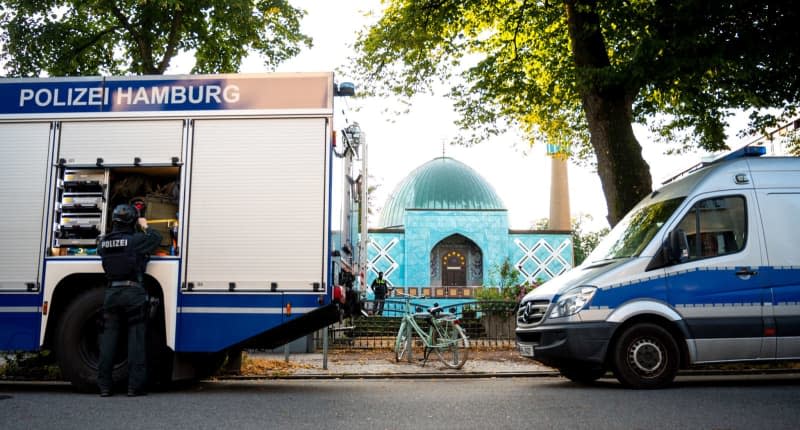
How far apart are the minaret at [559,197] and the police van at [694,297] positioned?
145 feet

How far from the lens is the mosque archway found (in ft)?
139

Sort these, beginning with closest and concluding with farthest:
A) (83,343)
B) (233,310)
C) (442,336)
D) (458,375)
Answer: (233,310) → (83,343) → (458,375) → (442,336)

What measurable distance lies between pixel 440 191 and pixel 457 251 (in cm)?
677

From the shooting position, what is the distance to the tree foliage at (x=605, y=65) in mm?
11453

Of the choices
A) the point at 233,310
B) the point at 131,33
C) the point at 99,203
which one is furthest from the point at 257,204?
the point at 131,33

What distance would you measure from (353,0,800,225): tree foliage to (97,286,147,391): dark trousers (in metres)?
7.83

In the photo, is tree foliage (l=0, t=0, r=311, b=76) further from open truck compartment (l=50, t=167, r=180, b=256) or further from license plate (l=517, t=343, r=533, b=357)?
license plate (l=517, t=343, r=533, b=357)

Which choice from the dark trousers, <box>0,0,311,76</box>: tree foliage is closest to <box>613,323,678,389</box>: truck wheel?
the dark trousers

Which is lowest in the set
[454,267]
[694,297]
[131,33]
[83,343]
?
[83,343]

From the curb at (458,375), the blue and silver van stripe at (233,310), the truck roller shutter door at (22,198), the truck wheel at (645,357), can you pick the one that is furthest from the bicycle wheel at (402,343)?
the truck roller shutter door at (22,198)

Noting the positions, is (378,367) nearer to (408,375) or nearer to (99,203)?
(408,375)

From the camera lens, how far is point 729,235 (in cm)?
803

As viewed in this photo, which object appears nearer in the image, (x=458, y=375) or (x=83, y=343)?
(x=83, y=343)

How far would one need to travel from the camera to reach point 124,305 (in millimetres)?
7434
